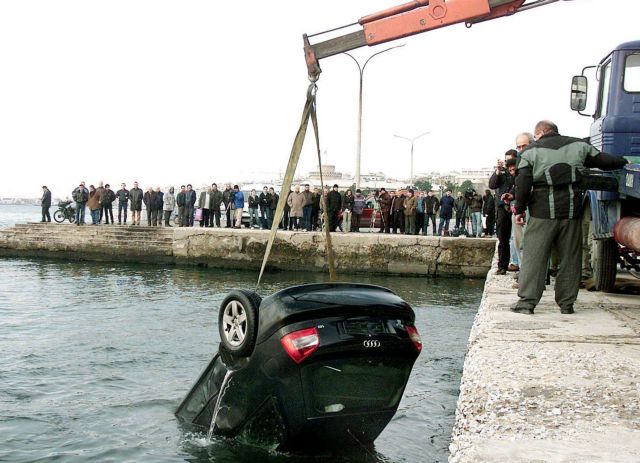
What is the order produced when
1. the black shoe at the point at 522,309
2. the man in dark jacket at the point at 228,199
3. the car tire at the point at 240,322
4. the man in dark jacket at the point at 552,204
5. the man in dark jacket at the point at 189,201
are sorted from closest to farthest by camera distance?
the car tire at the point at 240,322
the man in dark jacket at the point at 552,204
the black shoe at the point at 522,309
the man in dark jacket at the point at 189,201
the man in dark jacket at the point at 228,199

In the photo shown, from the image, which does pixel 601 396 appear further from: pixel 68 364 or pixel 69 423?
pixel 68 364

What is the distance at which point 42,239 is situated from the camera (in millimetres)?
26625

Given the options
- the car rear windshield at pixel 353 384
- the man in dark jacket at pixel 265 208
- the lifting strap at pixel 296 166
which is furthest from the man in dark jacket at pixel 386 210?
the car rear windshield at pixel 353 384

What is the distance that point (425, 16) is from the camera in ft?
33.2

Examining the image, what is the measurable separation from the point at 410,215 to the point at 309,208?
3363mm

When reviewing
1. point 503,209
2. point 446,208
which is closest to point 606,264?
point 503,209

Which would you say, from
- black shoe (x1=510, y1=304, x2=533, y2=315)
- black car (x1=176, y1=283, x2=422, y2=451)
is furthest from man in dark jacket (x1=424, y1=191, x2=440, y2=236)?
black car (x1=176, y1=283, x2=422, y2=451)

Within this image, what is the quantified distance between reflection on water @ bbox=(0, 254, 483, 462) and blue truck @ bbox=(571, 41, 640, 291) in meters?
2.26

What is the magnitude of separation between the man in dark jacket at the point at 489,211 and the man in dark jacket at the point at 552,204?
53.2 ft

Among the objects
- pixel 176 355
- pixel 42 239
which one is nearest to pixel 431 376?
pixel 176 355

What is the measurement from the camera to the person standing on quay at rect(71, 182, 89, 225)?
27.6 metres

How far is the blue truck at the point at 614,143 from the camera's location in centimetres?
839

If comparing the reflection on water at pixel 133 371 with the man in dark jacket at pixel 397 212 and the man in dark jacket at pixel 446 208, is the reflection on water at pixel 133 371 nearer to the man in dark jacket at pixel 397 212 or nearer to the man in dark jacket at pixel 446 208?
the man in dark jacket at pixel 446 208

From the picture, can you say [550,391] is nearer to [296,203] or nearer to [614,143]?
[614,143]
